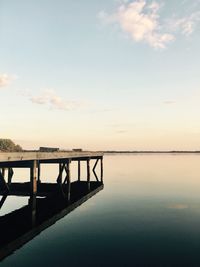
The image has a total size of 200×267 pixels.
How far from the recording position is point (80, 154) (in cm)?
2670

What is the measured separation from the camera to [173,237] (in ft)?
51.4

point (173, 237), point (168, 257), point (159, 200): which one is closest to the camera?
point (168, 257)

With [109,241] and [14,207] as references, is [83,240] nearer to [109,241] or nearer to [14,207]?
[109,241]

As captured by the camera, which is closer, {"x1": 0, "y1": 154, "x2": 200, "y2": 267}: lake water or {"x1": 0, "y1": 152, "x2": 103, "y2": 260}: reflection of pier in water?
{"x1": 0, "y1": 154, "x2": 200, "y2": 267}: lake water

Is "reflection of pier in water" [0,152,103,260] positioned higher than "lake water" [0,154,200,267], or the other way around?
"reflection of pier in water" [0,152,103,260]

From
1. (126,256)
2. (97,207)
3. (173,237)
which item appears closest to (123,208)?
(97,207)

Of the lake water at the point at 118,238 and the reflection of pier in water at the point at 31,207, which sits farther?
the reflection of pier in water at the point at 31,207

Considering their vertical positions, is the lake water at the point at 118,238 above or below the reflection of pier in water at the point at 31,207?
below

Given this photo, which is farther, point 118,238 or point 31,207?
point 31,207

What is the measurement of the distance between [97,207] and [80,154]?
5.20 m

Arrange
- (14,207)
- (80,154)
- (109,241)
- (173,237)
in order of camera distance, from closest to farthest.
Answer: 1. (109,241)
2. (173,237)
3. (14,207)
4. (80,154)

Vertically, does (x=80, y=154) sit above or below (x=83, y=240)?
above

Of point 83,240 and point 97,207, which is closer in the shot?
point 83,240

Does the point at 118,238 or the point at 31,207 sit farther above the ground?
the point at 31,207
